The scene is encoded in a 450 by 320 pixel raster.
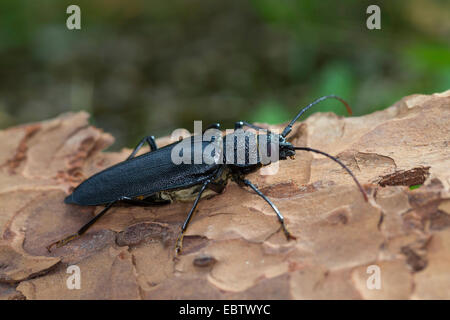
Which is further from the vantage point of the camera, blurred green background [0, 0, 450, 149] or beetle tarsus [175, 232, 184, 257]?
blurred green background [0, 0, 450, 149]

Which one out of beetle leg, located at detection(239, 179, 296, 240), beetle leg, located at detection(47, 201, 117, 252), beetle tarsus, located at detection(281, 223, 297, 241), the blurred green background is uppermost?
the blurred green background

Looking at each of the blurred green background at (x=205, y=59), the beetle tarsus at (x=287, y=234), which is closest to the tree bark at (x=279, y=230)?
the beetle tarsus at (x=287, y=234)

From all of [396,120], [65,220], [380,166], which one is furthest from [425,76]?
[65,220]

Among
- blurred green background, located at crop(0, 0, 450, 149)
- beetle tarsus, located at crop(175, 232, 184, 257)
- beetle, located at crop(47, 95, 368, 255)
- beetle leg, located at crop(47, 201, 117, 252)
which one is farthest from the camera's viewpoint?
blurred green background, located at crop(0, 0, 450, 149)

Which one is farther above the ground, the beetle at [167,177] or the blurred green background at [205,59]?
the blurred green background at [205,59]

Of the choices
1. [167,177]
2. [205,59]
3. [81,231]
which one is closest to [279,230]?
[167,177]

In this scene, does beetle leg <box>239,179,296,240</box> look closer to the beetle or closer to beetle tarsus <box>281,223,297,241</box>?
beetle tarsus <box>281,223,297,241</box>

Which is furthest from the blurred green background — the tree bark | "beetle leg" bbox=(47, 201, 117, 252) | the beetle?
"beetle leg" bbox=(47, 201, 117, 252)

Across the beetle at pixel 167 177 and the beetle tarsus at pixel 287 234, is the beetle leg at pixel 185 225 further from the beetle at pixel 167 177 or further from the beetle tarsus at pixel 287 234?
the beetle tarsus at pixel 287 234

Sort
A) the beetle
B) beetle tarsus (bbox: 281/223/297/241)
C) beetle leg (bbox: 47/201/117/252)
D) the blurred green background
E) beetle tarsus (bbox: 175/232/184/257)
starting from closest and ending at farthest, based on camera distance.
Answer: beetle tarsus (bbox: 281/223/297/241) → beetle tarsus (bbox: 175/232/184/257) → beetle leg (bbox: 47/201/117/252) → the beetle → the blurred green background
